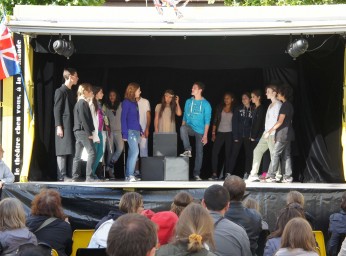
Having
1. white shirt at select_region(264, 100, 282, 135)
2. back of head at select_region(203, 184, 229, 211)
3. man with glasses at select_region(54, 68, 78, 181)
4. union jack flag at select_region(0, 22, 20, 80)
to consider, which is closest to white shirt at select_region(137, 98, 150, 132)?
man with glasses at select_region(54, 68, 78, 181)

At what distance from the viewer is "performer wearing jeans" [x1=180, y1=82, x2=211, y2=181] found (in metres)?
12.7

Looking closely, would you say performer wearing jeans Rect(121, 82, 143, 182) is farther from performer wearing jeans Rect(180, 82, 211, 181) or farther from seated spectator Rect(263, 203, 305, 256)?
seated spectator Rect(263, 203, 305, 256)

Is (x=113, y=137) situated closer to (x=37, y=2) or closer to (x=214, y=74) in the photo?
(x=214, y=74)

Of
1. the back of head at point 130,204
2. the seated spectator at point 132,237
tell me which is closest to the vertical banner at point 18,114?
the back of head at point 130,204

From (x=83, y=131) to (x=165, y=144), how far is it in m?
1.55

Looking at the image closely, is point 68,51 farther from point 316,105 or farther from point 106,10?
point 316,105

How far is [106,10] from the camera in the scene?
11078 millimetres

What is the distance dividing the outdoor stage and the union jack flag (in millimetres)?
1832

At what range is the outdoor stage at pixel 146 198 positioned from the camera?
10.4m

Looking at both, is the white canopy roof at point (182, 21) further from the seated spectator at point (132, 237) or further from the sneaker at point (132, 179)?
the seated spectator at point (132, 237)

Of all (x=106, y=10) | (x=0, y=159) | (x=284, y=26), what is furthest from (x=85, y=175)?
(x=284, y=26)

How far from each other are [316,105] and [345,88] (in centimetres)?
119

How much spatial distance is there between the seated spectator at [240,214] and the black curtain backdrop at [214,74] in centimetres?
557

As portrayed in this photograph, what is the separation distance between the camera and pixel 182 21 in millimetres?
10883
